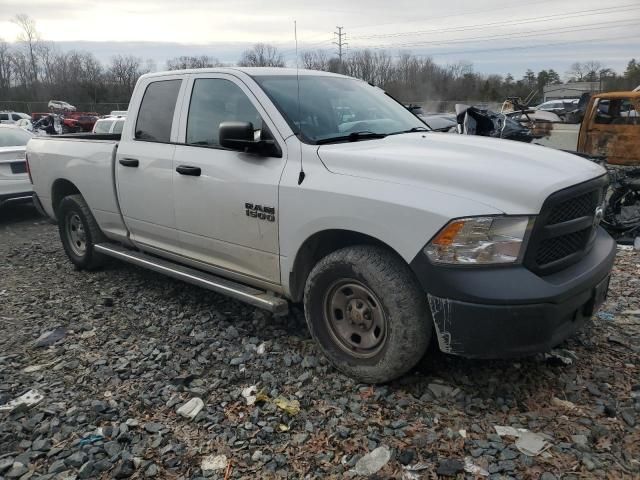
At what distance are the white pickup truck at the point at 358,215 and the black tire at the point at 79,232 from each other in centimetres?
72

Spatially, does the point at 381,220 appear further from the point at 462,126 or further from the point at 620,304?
the point at 462,126

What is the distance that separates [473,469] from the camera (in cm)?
258

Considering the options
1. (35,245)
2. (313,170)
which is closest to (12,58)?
(35,245)

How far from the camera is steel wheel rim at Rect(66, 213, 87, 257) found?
5.76 meters

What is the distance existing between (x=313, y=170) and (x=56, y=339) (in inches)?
102

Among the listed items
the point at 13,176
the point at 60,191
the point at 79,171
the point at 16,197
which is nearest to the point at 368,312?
the point at 79,171

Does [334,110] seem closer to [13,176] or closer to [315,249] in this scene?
[315,249]

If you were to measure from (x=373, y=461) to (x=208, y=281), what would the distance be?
77.2 inches

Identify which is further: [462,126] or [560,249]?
[462,126]

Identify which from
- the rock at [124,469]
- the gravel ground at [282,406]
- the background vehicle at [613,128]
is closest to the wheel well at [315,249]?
the gravel ground at [282,406]

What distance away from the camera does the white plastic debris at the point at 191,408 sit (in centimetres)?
314

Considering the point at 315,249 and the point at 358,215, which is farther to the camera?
the point at 315,249

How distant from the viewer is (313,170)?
332cm

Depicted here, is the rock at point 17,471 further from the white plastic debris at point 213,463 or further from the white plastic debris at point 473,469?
the white plastic debris at point 473,469
